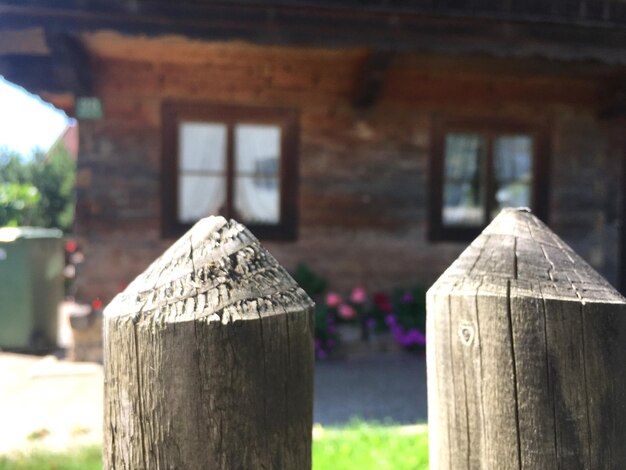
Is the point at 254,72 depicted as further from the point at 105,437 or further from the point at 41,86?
the point at 105,437

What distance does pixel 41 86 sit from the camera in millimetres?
5809

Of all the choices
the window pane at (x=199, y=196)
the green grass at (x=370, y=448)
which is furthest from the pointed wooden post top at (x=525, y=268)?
the window pane at (x=199, y=196)

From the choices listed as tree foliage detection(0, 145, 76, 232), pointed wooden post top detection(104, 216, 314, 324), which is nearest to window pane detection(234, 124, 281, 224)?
pointed wooden post top detection(104, 216, 314, 324)

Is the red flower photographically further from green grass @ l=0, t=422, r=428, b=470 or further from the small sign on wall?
the small sign on wall

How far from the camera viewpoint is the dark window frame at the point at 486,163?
6.22 metres

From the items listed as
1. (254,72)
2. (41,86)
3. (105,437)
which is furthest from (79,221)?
(105,437)

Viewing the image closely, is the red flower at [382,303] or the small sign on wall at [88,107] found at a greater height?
the small sign on wall at [88,107]

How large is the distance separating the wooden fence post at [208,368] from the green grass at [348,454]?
1.96 meters

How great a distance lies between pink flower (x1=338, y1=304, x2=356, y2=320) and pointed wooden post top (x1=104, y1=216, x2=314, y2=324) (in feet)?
15.4

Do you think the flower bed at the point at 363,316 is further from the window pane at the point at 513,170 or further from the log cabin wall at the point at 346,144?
the window pane at the point at 513,170

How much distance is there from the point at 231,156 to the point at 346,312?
2.09 m

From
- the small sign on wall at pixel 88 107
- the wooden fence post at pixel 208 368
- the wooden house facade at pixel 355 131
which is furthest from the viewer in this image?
the small sign on wall at pixel 88 107

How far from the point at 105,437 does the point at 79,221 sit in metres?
5.12

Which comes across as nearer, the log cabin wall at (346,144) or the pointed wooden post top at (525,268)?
the pointed wooden post top at (525,268)
